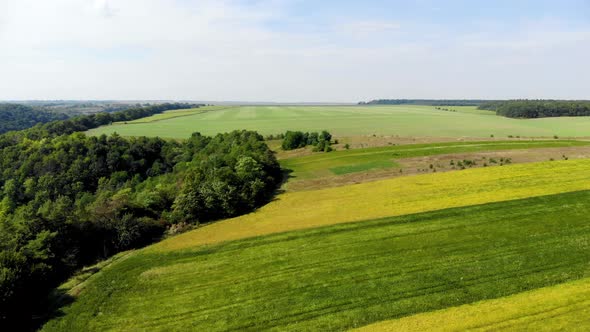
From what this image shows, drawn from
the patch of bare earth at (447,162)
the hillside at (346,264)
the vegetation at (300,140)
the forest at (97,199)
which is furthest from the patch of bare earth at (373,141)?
the hillside at (346,264)

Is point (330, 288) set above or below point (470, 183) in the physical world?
below

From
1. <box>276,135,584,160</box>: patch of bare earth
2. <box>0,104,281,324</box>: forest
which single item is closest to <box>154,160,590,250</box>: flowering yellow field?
<box>0,104,281,324</box>: forest

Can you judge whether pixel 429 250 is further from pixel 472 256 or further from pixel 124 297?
pixel 124 297

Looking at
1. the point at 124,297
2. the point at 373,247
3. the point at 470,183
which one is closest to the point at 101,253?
the point at 124,297

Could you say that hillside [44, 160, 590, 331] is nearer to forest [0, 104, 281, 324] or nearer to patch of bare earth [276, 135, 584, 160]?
forest [0, 104, 281, 324]

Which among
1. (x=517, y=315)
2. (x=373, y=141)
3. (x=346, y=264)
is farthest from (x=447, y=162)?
(x=517, y=315)

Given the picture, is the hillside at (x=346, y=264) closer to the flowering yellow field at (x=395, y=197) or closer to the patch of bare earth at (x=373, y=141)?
the flowering yellow field at (x=395, y=197)
